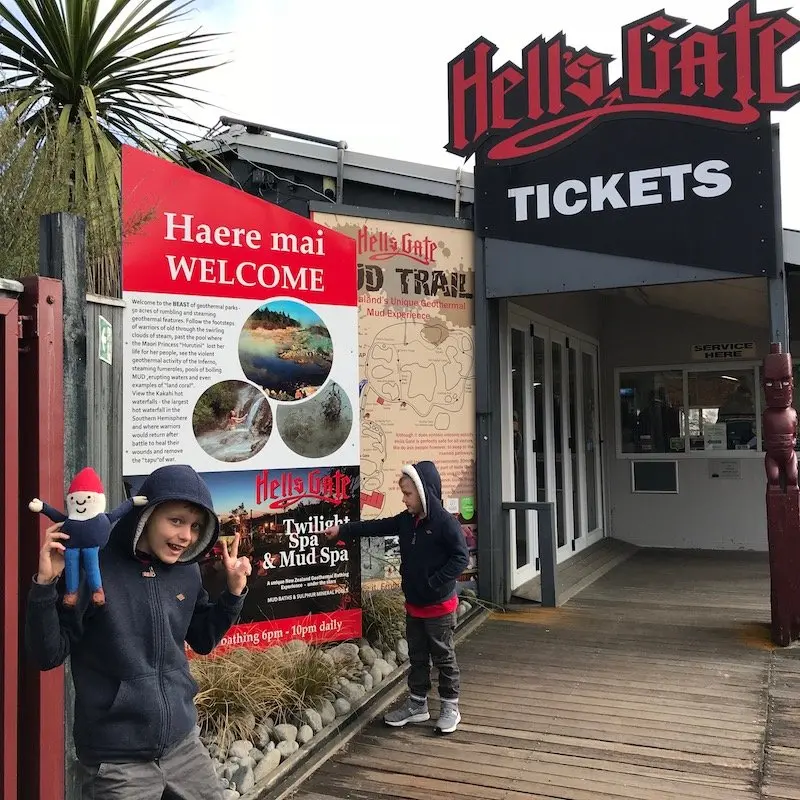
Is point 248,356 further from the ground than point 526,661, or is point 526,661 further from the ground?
point 248,356

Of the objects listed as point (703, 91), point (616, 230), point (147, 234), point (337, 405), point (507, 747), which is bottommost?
point (507, 747)

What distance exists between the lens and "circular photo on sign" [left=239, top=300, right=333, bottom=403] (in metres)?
4.87

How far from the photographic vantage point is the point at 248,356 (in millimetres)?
4840

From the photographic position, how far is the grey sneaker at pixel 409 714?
4.44 metres

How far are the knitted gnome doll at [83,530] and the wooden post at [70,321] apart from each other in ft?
2.20

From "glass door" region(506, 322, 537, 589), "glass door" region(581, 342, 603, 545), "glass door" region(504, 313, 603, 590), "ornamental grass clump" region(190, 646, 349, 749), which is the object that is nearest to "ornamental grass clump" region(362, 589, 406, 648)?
"ornamental grass clump" region(190, 646, 349, 749)

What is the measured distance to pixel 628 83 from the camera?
6637mm

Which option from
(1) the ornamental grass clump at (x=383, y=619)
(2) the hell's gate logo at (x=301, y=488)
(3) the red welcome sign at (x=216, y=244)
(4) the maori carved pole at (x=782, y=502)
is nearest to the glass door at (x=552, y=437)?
(1) the ornamental grass clump at (x=383, y=619)

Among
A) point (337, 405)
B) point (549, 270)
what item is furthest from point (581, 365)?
point (337, 405)

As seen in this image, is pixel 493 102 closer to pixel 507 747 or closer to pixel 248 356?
pixel 248 356

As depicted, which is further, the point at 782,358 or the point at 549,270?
the point at 549,270

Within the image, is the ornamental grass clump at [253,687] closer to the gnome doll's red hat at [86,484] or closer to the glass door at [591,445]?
the gnome doll's red hat at [86,484]

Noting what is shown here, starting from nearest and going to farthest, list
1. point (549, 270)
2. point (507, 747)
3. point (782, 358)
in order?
point (507, 747) → point (782, 358) → point (549, 270)

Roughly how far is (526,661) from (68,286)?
159 inches
